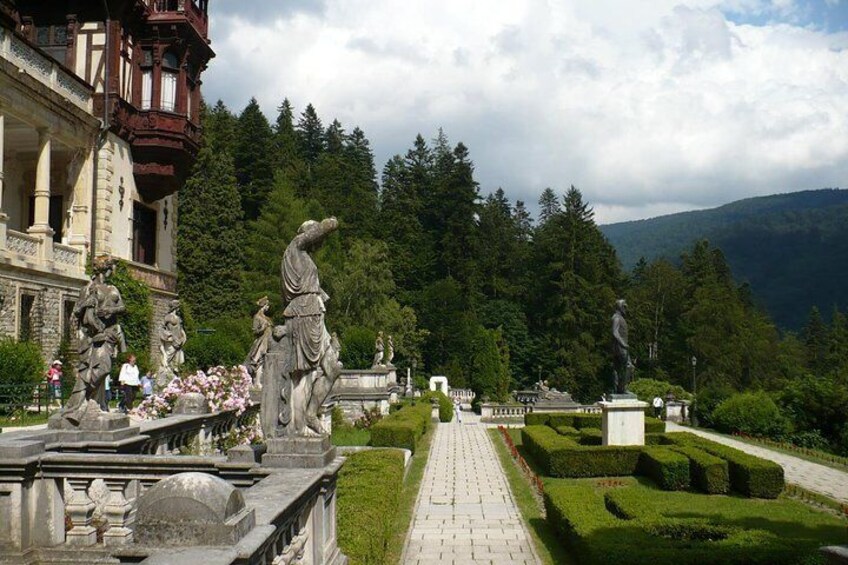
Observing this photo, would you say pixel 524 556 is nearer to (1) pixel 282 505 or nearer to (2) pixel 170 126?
(1) pixel 282 505

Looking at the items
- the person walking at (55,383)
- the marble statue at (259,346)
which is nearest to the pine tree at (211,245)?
the person walking at (55,383)

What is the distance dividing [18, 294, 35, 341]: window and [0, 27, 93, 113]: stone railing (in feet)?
21.8

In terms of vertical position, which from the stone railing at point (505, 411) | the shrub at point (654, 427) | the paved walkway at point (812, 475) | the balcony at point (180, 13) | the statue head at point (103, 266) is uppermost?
the balcony at point (180, 13)

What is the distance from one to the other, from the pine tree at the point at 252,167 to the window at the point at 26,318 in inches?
1671

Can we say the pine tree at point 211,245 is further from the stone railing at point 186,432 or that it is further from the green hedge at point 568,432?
the stone railing at point 186,432

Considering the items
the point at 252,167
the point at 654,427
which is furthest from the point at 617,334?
the point at 252,167

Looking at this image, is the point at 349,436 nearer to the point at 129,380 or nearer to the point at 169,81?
the point at 129,380

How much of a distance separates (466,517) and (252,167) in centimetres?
5591

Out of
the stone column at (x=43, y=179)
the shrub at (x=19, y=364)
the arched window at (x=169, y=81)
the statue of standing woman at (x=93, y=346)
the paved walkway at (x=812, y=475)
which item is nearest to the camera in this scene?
the statue of standing woman at (x=93, y=346)

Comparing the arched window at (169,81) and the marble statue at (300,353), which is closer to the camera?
the marble statue at (300,353)

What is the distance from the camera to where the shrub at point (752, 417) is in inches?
1229

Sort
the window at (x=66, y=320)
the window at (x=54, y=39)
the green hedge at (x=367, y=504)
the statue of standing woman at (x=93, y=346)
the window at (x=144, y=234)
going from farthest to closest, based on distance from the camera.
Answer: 1. the window at (x=144, y=234)
2. the window at (x=54, y=39)
3. the window at (x=66, y=320)
4. the statue of standing woman at (x=93, y=346)
5. the green hedge at (x=367, y=504)

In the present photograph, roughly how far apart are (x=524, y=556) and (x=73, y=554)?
22.8 feet

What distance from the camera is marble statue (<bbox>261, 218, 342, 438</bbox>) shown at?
8000 mm
